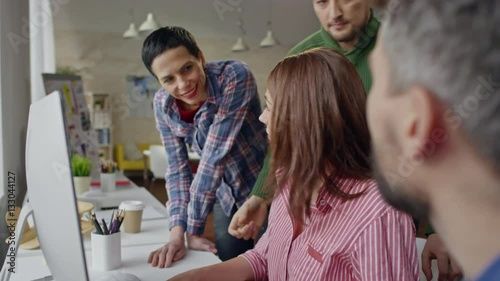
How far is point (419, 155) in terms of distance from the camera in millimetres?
445

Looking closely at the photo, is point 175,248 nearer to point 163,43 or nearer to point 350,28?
point 163,43

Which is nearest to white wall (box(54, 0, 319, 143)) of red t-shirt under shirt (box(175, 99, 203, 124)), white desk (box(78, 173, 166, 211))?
white desk (box(78, 173, 166, 211))

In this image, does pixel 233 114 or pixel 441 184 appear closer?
pixel 441 184

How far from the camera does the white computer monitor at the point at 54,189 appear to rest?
701mm

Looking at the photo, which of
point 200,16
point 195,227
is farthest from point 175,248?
point 200,16

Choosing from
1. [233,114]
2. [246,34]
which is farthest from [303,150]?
[246,34]

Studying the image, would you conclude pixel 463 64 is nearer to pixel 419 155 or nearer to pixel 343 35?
pixel 419 155

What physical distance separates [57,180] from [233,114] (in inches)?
40.8

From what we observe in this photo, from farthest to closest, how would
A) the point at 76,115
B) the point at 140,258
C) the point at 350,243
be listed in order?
the point at 76,115, the point at 140,258, the point at 350,243

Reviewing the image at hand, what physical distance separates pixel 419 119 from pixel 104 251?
109cm

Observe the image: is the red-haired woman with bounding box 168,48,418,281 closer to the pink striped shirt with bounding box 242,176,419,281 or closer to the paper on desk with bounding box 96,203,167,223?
the pink striped shirt with bounding box 242,176,419,281

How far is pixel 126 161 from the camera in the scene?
8711mm

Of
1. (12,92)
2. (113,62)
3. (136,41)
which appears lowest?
(12,92)

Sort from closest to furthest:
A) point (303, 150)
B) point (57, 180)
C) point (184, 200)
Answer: point (57, 180)
point (303, 150)
point (184, 200)
